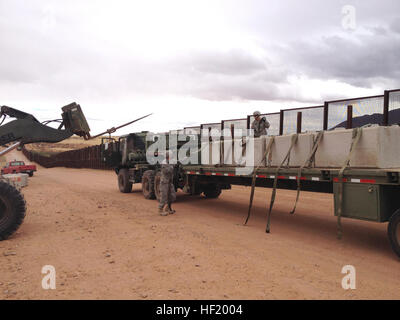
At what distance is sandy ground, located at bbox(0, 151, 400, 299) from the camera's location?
4012 millimetres

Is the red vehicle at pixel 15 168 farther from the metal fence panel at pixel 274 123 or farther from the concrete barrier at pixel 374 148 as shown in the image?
the concrete barrier at pixel 374 148

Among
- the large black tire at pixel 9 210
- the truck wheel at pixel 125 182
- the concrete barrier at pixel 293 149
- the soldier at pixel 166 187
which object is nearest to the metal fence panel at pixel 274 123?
the soldier at pixel 166 187

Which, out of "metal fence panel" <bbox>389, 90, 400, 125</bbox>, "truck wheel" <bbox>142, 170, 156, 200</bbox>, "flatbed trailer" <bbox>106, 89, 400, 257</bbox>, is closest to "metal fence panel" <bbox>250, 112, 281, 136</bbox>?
"flatbed trailer" <bbox>106, 89, 400, 257</bbox>

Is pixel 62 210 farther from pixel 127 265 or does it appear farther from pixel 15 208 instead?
pixel 127 265

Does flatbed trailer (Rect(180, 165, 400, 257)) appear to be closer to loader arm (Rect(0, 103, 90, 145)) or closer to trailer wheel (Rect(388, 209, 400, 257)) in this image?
trailer wheel (Rect(388, 209, 400, 257))

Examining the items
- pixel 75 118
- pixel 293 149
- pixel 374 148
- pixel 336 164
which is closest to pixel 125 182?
pixel 75 118

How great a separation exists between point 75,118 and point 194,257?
430cm

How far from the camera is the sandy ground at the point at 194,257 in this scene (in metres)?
4.01

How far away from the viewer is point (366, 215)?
5391 millimetres

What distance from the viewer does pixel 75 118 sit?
24.5 feet

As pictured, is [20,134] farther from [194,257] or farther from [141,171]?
[141,171]

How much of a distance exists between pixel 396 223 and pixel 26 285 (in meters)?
5.37

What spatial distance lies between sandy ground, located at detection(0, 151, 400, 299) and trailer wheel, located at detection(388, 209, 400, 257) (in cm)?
26
